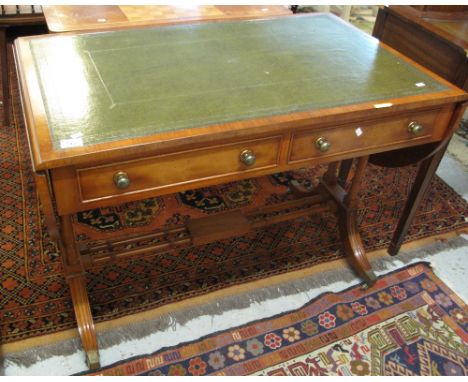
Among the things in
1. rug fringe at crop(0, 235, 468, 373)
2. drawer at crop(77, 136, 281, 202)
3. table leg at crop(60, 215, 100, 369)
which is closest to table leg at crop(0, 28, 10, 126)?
table leg at crop(60, 215, 100, 369)

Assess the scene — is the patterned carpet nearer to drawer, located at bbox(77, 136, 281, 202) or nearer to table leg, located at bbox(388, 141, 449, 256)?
table leg, located at bbox(388, 141, 449, 256)

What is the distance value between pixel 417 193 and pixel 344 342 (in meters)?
0.69

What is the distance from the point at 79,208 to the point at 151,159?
0.24m

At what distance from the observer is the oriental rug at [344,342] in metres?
1.72

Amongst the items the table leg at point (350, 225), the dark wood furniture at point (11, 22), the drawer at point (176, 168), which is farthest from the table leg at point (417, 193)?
the dark wood furniture at point (11, 22)

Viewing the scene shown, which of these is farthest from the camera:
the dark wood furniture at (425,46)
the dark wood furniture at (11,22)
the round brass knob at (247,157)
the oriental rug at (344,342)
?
the dark wood furniture at (11,22)

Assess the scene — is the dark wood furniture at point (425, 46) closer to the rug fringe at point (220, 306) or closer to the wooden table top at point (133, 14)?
the rug fringe at point (220, 306)

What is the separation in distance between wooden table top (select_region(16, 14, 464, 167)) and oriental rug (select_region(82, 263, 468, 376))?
0.86 m

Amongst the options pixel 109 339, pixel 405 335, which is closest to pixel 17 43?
pixel 109 339

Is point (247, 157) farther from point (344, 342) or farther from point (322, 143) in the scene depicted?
point (344, 342)

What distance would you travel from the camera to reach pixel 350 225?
2166mm

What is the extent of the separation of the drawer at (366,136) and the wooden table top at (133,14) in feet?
3.03

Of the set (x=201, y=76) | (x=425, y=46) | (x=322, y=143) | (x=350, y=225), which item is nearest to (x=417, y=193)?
(x=350, y=225)
